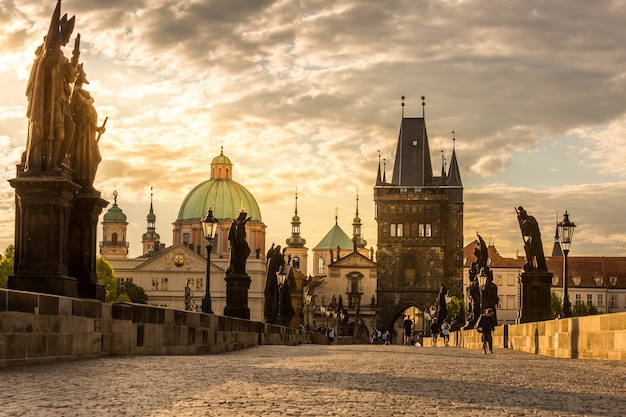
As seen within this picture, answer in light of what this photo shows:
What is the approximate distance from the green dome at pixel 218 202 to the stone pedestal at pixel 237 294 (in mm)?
133093

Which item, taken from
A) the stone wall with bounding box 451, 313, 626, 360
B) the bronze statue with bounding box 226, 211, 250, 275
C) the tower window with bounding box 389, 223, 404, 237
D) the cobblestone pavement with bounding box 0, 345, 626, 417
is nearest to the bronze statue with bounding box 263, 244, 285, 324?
the bronze statue with bounding box 226, 211, 250, 275

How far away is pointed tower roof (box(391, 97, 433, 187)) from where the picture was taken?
148450 millimetres

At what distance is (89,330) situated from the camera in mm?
13391

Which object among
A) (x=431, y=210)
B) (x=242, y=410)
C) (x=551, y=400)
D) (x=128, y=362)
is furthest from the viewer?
(x=431, y=210)

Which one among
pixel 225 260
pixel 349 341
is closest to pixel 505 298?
pixel 225 260

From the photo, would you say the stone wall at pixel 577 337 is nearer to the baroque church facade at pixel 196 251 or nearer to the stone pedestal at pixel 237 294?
the stone pedestal at pixel 237 294

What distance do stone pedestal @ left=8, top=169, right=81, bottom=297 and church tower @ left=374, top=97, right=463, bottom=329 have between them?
417ft

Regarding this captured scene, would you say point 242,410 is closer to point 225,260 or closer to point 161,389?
point 161,389

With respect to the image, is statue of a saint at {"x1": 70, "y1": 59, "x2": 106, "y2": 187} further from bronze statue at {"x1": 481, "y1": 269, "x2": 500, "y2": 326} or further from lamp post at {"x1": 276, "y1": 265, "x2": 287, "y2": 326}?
lamp post at {"x1": 276, "y1": 265, "x2": 287, "y2": 326}

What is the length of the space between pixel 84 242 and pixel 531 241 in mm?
15511

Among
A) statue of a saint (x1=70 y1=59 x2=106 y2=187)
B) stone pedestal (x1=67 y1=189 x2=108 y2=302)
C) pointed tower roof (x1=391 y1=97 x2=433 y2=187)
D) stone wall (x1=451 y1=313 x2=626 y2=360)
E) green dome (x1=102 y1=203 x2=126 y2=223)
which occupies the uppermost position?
pointed tower roof (x1=391 y1=97 x2=433 y2=187)

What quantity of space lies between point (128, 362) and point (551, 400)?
18.4ft

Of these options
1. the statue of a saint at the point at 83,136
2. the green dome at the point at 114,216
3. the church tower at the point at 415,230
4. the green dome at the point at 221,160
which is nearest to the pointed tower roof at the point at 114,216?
the green dome at the point at 114,216

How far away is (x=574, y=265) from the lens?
481 ft
